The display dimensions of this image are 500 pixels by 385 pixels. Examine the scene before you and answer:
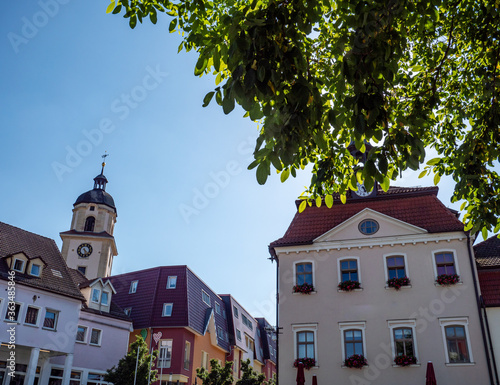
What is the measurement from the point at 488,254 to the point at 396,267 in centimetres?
518

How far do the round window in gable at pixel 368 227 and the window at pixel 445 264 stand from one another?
3.02m

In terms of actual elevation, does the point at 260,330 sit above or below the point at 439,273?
above

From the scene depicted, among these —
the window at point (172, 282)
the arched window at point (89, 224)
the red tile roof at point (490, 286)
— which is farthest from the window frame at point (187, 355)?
the red tile roof at point (490, 286)

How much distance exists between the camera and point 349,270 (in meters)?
23.4

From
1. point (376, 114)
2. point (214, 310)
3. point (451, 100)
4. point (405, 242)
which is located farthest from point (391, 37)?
point (214, 310)

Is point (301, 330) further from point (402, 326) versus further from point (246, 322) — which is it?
point (246, 322)

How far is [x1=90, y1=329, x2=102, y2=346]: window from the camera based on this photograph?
33119 mm

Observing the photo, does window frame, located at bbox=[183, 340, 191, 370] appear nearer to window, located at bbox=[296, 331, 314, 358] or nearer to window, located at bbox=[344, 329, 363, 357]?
window, located at bbox=[296, 331, 314, 358]

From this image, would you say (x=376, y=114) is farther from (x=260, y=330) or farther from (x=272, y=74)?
(x=260, y=330)

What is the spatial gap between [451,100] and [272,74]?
6.45 m

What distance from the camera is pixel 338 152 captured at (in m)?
7.93

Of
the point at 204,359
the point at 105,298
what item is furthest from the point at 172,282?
the point at 105,298

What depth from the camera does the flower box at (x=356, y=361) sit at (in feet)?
68.8

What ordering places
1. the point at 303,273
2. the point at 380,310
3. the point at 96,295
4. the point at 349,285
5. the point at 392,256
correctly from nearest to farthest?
the point at 380,310
the point at 349,285
the point at 392,256
the point at 303,273
the point at 96,295
